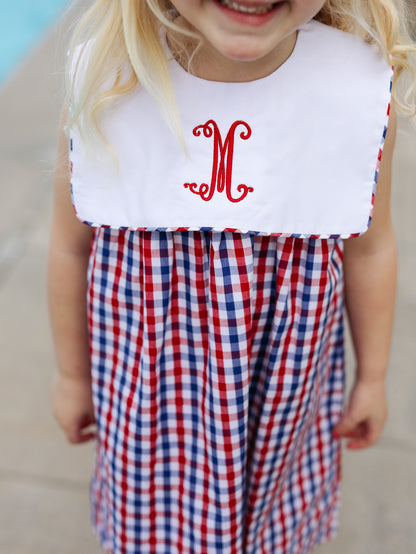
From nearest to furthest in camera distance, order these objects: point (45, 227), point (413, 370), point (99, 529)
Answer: point (99, 529), point (413, 370), point (45, 227)

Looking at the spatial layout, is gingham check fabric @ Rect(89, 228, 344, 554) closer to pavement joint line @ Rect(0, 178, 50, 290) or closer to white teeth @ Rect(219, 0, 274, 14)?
white teeth @ Rect(219, 0, 274, 14)

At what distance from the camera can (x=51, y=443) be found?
1821 mm

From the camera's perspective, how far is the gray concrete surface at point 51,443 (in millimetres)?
1614

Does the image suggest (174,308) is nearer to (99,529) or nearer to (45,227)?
(99,529)

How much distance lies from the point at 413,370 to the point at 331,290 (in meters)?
1.04

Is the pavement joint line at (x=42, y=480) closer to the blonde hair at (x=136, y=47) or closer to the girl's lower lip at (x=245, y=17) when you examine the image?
the blonde hair at (x=136, y=47)

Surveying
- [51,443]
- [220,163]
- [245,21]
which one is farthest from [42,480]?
[245,21]

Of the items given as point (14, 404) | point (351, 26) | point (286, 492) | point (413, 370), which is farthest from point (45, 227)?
point (351, 26)

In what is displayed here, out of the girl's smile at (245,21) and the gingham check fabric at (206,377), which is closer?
the girl's smile at (245,21)

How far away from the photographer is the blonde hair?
93cm

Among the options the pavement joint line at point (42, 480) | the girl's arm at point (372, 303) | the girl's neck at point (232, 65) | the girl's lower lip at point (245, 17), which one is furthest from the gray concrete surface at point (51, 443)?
the girl's lower lip at point (245, 17)

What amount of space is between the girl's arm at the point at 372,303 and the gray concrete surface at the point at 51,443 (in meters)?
0.18

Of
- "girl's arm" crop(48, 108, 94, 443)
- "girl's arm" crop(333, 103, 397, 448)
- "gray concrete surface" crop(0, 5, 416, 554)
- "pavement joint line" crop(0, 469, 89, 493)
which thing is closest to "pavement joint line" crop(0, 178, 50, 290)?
"gray concrete surface" crop(0, 5, 416, 554)

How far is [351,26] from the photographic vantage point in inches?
39.6
